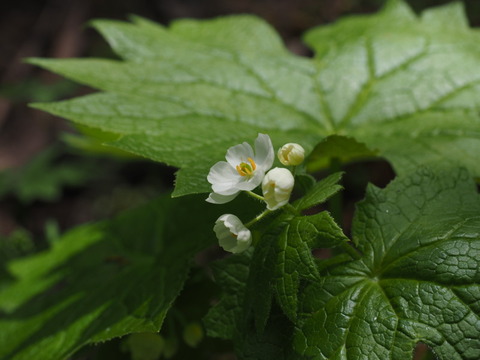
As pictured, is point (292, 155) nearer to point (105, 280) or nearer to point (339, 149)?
point (339, 149)

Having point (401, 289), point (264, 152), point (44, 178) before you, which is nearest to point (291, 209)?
point (264, 152)

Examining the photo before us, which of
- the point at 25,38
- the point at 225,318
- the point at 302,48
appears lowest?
the point at 302,48

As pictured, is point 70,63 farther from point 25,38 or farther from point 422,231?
point 25,38

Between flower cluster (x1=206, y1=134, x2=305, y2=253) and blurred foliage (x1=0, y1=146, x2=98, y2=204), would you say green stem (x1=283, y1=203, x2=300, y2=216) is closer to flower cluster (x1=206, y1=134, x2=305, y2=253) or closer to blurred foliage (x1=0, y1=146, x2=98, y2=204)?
flower cluster (x1=206, y1=134, x2=305, y2=253)

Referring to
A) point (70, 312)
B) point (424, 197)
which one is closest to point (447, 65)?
point (424, 197)

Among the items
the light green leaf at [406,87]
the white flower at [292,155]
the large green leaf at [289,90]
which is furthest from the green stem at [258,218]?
the light green leaf at [406,87]

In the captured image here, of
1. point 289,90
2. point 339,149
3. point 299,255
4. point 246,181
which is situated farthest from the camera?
point 289,90

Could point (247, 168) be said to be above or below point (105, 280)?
above
